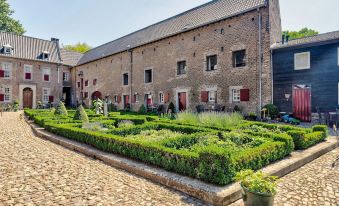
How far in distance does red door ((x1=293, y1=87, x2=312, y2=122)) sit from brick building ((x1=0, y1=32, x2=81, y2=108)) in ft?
95.4

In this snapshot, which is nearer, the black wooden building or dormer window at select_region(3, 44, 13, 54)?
the black wooden building

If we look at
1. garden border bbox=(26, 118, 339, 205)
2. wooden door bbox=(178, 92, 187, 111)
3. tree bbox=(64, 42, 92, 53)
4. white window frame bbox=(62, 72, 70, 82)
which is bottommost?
garden border bbox=(26, 118, 339, 205)

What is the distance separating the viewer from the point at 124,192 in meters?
3.90

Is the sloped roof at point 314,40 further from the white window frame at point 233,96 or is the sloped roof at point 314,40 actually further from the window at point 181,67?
the window at point 181,67

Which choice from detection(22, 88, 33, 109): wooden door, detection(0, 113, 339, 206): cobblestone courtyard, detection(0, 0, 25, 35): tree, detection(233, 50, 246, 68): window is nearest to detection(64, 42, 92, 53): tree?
detection(0, 0, 25, 35): tree

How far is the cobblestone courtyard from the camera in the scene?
11.8ft

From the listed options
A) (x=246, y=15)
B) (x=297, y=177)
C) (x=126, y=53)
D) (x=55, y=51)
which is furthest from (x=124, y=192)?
(x=55, y=51)

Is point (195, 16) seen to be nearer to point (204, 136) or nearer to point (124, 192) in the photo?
point (204, 136)

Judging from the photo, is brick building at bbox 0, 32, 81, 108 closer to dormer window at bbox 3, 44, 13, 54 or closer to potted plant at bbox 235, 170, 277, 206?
dormer window at bbox 3, 44, 13, 54

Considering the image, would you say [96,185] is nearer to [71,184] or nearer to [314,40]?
[71,184]

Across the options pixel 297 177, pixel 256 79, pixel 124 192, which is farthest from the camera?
pixel 256 79

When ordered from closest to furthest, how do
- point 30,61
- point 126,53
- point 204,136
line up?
1. point 204,136
2. point 126,53
3. point 30,61

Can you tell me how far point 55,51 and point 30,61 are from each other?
4.19 meters

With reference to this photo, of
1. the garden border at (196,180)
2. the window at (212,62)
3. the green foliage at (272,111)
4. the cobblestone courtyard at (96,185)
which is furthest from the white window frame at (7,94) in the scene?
the green foliage at (272,111)
